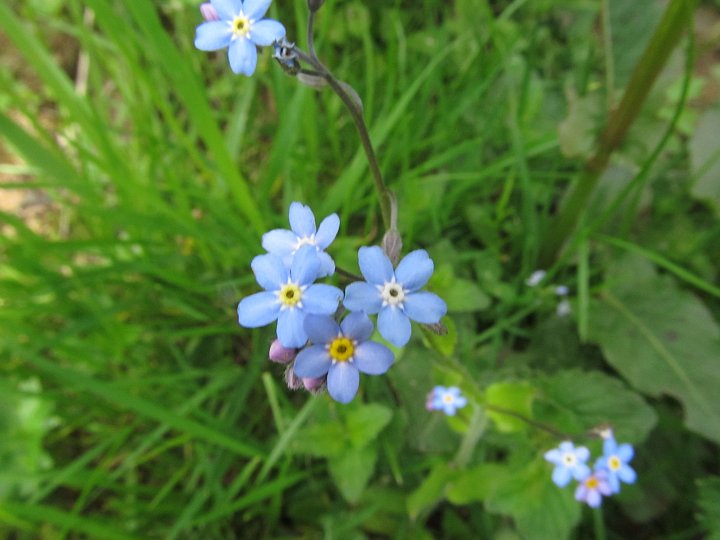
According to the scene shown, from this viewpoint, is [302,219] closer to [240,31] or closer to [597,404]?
[240,31]

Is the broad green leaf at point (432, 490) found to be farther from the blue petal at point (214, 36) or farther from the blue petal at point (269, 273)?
the blue petal at point (214, 36)

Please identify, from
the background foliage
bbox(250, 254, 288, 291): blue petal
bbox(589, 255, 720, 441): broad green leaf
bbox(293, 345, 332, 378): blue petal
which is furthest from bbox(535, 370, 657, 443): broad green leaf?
bbox(250, 254, 288, 291): blue petal

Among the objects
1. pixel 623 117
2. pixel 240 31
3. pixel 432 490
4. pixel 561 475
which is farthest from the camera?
pixel 623 117

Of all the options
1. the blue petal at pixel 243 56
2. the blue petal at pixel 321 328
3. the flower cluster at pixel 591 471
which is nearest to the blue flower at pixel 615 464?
the flower cluster at pixel 591 471

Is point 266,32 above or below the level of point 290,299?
above

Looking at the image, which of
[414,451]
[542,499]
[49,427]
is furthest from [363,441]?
[49,427]

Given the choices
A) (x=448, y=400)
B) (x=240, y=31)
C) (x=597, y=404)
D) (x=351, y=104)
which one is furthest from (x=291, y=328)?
(x=597, y=404)

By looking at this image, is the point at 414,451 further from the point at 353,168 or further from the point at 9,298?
the point at 9,298

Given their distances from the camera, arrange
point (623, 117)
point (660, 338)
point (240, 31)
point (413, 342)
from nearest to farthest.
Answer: point (240, 31), point (623, 117), point (413, 342), point (660, 338)
